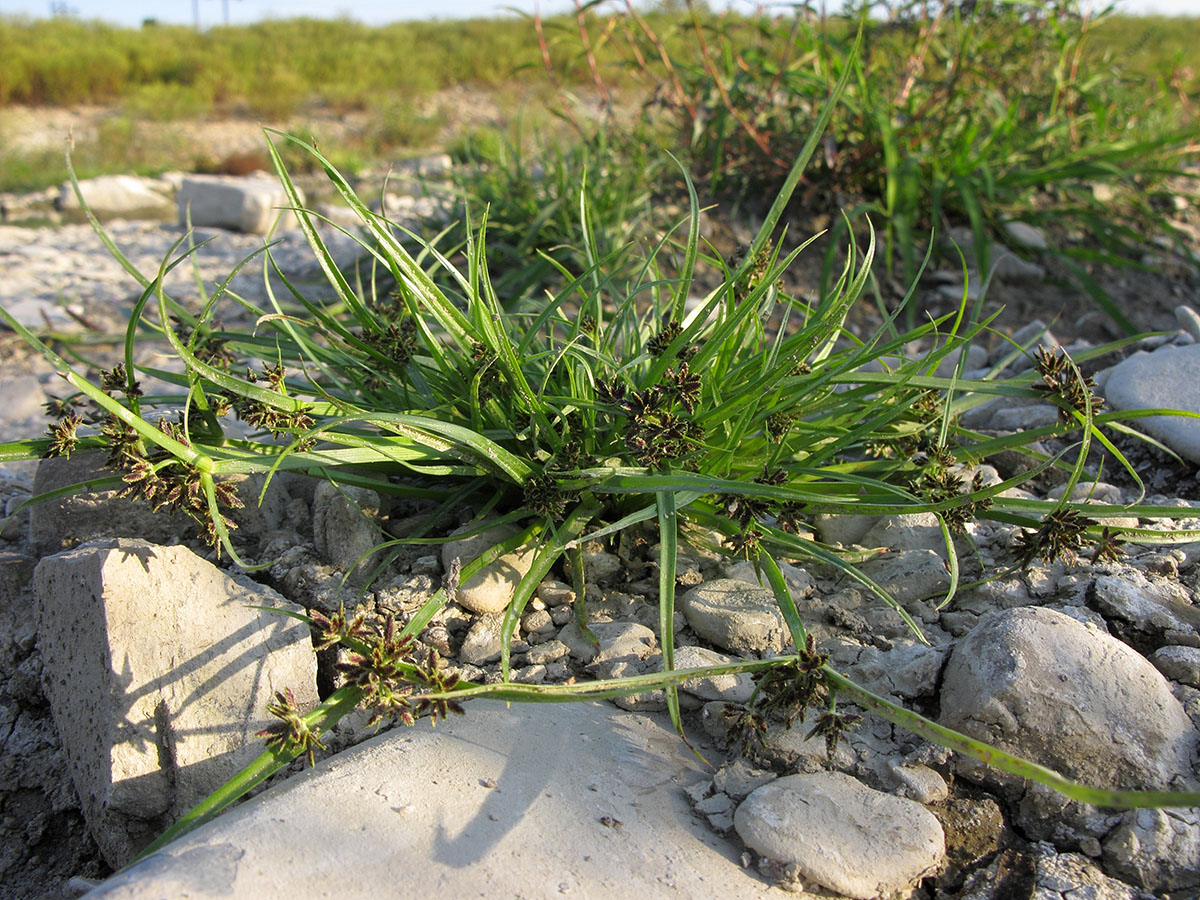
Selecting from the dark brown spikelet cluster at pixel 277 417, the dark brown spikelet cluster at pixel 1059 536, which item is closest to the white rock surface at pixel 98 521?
the dark brown spikelet cluster at pixel 277 417

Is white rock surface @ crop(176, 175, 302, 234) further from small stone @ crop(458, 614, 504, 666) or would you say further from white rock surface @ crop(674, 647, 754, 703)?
white rock surface @ crop(674, 647, 754, 703)

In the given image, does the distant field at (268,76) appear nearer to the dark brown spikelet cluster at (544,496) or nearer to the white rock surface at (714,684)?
the dark brown spikelet cluster at (544,496)

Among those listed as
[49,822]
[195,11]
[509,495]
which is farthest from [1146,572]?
[195,11]

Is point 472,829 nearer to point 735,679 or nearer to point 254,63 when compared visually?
point 735,679

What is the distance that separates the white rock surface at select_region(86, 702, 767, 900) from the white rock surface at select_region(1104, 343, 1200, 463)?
155 cm

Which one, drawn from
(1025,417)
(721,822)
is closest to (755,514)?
(721,822)

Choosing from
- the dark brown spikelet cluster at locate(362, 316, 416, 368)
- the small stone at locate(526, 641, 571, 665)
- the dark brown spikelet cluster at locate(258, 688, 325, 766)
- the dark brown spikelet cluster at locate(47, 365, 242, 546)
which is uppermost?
the dark brown spikelet cluster at locate(362, 316, 416, 368)

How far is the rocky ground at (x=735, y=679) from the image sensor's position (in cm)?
118

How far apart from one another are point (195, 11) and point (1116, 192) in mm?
26367

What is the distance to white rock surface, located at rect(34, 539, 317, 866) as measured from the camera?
4.46ft

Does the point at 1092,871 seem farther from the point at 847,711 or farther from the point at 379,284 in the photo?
the point at 379,284

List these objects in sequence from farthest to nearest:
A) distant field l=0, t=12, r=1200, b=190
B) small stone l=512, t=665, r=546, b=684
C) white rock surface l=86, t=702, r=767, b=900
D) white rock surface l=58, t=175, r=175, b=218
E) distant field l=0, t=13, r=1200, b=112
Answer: distant field l=0, t=13, r=1200, b=112 < distant field l=0, t=12, r=1200, b=190 < white rock surface l=58, t=175, r=175, b=218 < small stone l=512, t=665, r=546, b=684 < white rock surface l=86, t=702, r=767, b=900

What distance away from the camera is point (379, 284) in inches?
145

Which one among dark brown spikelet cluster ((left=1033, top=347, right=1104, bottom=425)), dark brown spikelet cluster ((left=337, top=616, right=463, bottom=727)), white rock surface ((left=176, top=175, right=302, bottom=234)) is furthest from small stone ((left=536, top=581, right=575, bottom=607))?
white rock surface ((left=176, top=175, right=302, bottom=234))
